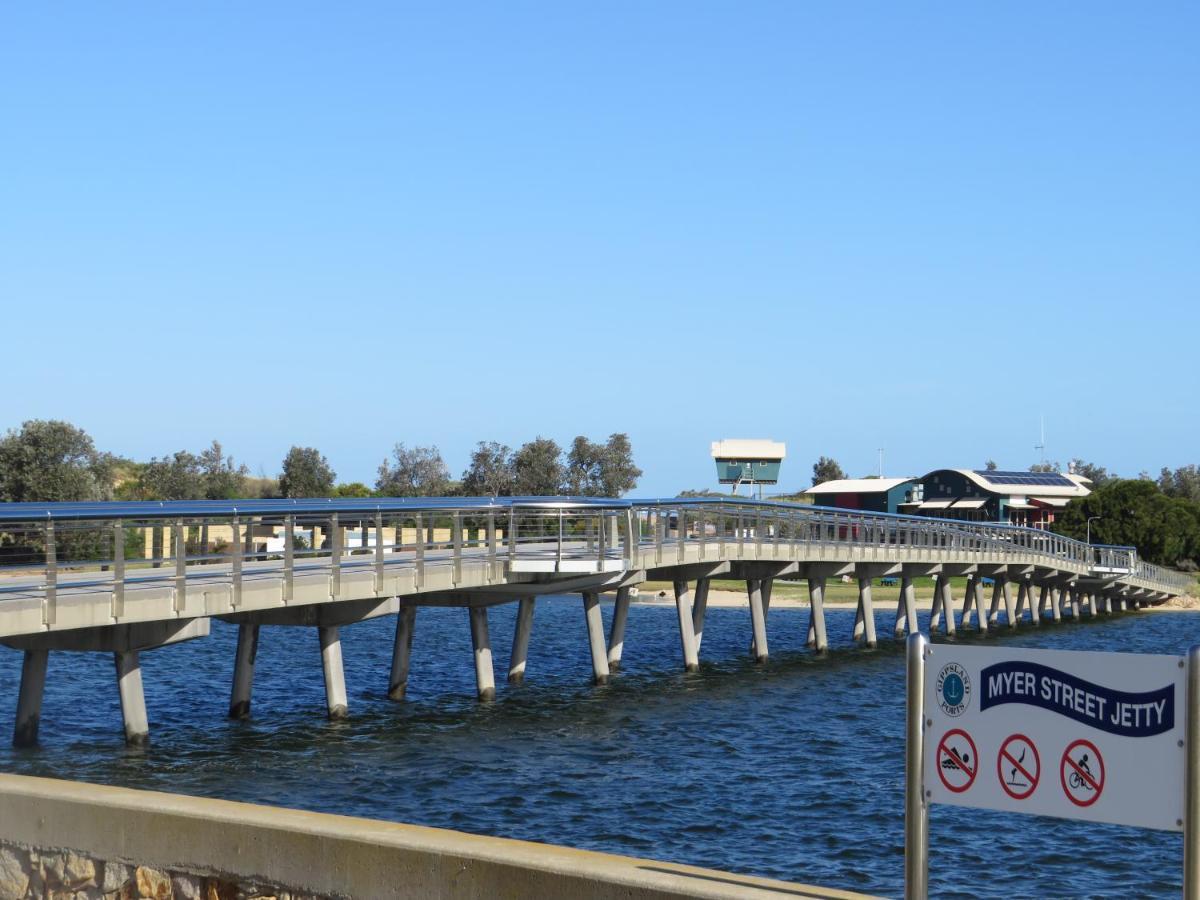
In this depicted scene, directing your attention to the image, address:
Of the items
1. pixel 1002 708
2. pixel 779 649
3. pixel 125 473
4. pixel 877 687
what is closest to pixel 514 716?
pixel 877 687

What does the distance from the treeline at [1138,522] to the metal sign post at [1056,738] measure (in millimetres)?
93643

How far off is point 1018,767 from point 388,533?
48967mm

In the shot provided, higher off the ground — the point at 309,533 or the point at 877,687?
the point at 309,533

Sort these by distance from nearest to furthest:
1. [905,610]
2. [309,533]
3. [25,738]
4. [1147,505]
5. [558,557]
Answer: [25,738] < [558,557] < [309,533] < [905,610] < [1147,505]

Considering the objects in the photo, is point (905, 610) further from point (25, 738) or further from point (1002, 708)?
point (1002, 708)

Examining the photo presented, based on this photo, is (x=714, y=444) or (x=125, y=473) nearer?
(x=714, y=444)

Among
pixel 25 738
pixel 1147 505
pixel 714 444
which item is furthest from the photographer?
pixel 714 444

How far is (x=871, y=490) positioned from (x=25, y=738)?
99.1 meters

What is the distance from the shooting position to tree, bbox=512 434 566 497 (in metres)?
129

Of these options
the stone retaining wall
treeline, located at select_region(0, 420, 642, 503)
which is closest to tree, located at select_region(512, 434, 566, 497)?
treeline, located at select_region(0, 420, 642, 503)

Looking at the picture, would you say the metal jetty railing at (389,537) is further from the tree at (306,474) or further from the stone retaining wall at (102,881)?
the tree at (306,474)

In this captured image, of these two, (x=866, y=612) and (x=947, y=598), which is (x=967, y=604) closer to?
(x=947, y=598)

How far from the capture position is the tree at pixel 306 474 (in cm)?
12462

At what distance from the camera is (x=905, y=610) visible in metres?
53.7
